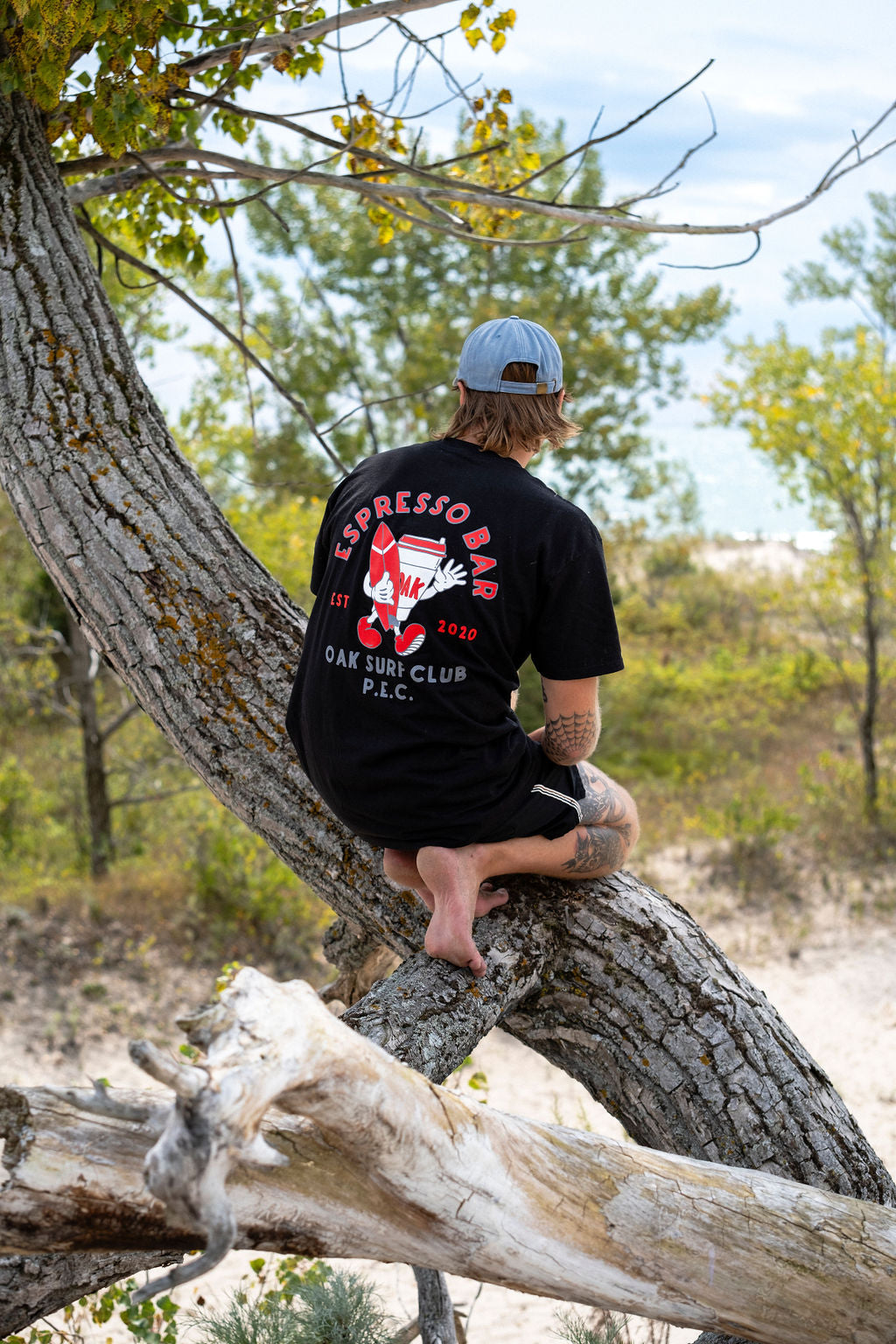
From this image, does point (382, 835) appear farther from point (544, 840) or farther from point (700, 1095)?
point (700, 1095)

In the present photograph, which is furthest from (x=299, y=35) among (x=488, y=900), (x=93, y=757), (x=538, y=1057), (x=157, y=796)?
(x=93, y=757)

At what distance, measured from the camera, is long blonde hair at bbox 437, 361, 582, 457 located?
84.5 inches

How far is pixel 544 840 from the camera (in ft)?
7.36

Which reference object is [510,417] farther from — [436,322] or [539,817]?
[436,322]

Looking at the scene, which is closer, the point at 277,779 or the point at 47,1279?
the point at 47,1279

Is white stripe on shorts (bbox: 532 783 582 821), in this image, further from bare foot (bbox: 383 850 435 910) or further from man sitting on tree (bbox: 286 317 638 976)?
bare foot (bbox: 383 850 435 910)

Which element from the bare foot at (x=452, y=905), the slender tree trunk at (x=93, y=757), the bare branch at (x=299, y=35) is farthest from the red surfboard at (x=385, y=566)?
the slender tree trunk at (x=93, y=757)

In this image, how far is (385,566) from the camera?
6.75 feet

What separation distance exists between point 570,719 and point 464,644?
0.31 metres

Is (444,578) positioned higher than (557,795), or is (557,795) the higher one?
(444,578)

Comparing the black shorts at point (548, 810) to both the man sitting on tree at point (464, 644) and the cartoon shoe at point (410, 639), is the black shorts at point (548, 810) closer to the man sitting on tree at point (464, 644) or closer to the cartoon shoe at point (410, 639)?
the man sitting on tree at point (464, 644)

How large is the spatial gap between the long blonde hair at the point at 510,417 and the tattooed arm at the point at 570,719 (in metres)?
0.50

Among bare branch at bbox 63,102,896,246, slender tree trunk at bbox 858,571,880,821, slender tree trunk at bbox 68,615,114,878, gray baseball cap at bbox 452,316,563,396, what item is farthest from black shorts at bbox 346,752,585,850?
slender tree trunk at bbox 858,571,880,821

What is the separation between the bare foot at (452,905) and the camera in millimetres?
2100
